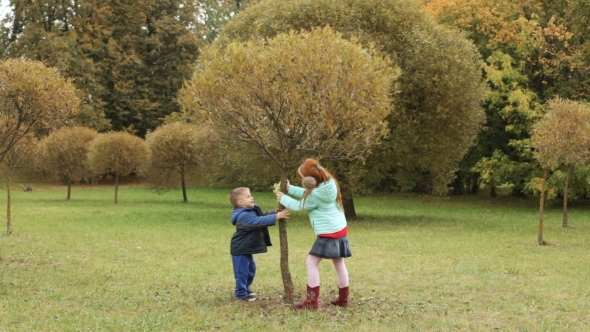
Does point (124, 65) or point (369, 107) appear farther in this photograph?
point (124, 65)

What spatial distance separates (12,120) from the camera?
12188 millimetres

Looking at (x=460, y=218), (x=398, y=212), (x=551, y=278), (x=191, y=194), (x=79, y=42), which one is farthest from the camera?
(x=79, y=42)

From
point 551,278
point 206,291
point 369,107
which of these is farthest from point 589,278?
point 206,291

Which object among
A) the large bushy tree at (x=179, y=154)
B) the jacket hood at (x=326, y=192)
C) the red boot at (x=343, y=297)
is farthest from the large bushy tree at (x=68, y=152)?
the jacket hood at (x=326, y=192)

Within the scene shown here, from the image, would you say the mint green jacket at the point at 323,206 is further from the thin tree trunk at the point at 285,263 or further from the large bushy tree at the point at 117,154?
the large bushy tree at the point at 117,154

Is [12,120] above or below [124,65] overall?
below

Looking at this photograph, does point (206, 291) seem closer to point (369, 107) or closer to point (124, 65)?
point (369, 107)

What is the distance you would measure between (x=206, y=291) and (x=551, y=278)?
6186 mm

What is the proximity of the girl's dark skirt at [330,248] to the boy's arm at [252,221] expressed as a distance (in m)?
0.72

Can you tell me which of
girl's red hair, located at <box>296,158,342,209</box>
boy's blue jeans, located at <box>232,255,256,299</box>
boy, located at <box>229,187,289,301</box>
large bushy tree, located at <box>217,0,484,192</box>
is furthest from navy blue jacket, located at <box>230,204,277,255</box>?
large bushy tree, located at <box>217,0,484,192</box>

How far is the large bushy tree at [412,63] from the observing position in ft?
71.6

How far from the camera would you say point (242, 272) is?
8.88 metres

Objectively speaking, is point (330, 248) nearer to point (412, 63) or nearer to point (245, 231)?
point (245, 231)

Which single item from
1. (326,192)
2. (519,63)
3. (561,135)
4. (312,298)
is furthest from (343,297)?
(519,63)
